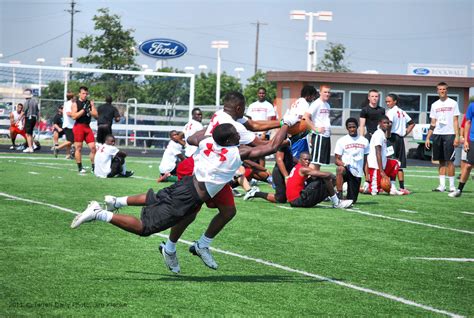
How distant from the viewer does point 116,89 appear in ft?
118

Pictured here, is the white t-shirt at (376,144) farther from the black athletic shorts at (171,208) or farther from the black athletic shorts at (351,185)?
the black athletic shorts at (171,208)

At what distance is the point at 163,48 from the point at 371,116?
68.5ft

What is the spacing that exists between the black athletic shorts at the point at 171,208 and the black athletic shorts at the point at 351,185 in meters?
8.04

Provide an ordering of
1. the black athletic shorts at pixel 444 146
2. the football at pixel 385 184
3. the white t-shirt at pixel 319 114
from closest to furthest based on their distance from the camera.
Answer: the white t-shirt at pixel 319 114, the football at pixel 385 184, the black athletic shorts at pixel 444 146

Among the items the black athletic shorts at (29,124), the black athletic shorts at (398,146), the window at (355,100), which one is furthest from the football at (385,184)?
the window at (355,100)

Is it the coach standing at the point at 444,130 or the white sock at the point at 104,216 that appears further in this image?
the coach standing at the point at 444,130

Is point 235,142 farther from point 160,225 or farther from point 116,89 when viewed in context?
point 116,89

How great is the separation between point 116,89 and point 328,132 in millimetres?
20004

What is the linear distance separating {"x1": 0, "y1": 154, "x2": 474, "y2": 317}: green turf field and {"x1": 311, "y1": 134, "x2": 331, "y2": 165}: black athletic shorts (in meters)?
1.50

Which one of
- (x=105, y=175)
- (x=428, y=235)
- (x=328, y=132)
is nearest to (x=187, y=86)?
(x=105, y=175)

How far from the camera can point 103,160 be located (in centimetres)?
2034

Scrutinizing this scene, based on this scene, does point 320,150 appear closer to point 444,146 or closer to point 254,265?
point 444,146

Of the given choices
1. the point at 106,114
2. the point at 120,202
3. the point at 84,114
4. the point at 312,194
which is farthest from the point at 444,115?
the point at 120,202

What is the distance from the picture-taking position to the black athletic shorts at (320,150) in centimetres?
1650
